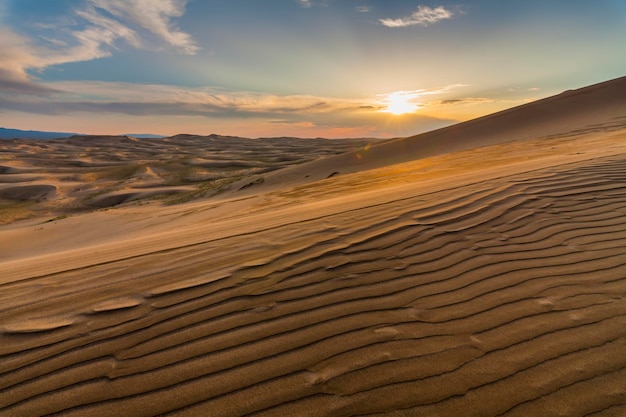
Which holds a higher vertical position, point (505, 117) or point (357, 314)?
point (505, 117)

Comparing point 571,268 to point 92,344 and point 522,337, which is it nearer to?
point 522,337

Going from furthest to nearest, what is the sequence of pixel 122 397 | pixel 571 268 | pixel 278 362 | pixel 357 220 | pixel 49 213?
pixel 49 213, pixel 357 220, pixel 571 268, pixel 278 362, pixel 122 397

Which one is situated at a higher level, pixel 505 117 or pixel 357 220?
pixel 505 117

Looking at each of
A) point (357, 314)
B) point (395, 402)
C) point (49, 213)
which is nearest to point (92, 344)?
point (357, 314)

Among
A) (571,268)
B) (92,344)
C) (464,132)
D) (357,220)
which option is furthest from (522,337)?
(464,132)

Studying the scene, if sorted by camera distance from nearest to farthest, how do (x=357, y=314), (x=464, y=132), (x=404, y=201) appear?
1. (x=357, y=314)
2. (x=404, y=201)
3. (x=464, y=132)

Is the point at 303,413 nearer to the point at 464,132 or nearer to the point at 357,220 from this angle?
the point at 357,220

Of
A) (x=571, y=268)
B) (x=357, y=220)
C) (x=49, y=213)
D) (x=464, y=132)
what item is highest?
(x=464, y=132)

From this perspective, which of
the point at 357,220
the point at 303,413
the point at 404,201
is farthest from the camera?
the point at 404,201

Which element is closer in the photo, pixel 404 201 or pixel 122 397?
pixel 122 397
